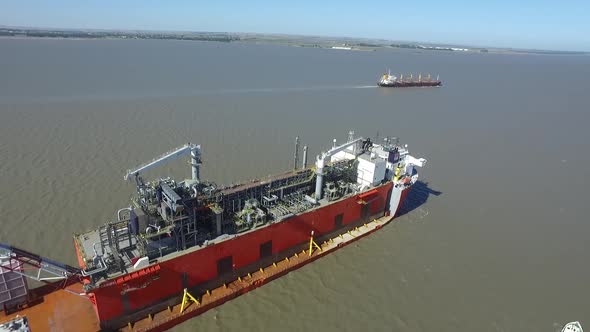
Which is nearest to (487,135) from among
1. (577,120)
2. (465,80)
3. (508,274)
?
(577,120)

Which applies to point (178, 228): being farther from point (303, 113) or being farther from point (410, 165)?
point (303, 113)

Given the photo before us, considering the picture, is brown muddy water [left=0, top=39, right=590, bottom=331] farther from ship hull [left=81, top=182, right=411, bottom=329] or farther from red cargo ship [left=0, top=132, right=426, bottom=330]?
red cargo ship [left=0, top=132, right=426, bottom=330]

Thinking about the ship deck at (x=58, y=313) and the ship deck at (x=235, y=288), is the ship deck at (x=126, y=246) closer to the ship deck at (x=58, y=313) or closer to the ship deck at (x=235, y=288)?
the ship deck at (x=58, y=313)

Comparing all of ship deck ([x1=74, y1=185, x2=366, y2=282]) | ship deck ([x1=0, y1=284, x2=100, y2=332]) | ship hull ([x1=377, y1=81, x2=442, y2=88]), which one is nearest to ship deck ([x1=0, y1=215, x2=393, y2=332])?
ship deck ([x1=0, y1=284, x2=100, y2=332])

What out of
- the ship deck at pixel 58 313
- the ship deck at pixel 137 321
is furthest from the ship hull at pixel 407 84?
the ship deck at pixel 58 313

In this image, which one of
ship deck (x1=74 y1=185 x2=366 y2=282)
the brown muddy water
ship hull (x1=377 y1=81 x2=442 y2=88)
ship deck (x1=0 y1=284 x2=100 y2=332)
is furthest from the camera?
ship hull (x1=377 y1=81 x2=442 y2=88)

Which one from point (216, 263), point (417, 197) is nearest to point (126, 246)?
point (216, 263)
